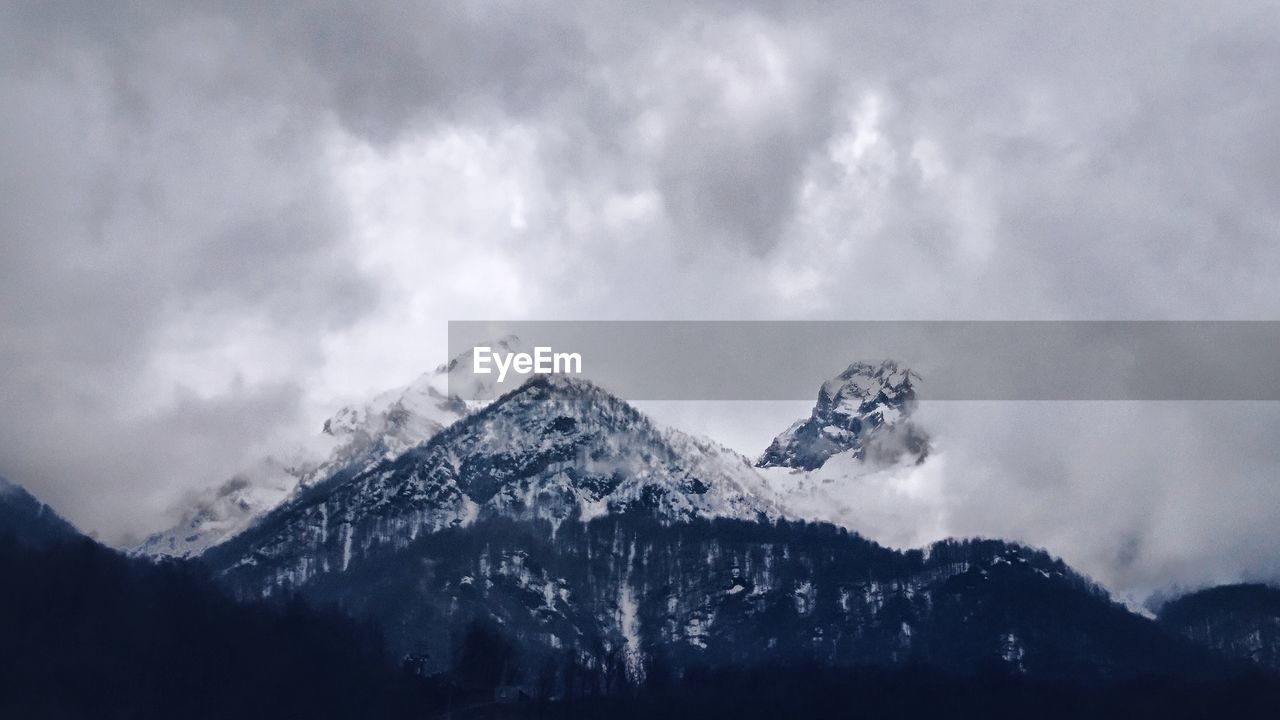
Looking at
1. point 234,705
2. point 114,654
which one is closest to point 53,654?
point 114,654

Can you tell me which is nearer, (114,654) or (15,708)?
(15,708)

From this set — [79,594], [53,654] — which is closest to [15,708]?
[53,654]

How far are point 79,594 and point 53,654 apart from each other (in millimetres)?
12493

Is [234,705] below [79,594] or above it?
below

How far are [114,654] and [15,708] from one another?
17.7 meters

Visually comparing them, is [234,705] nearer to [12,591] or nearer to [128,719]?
[128,719]

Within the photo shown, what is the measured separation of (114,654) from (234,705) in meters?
15.6

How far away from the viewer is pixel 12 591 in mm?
189125

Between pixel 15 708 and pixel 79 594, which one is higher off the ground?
pixel 79 594

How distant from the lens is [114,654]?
19150 centimetres

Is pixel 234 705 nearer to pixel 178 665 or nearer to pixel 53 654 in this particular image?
pixel 178 665

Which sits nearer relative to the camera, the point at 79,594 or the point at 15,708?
the point at 15,708

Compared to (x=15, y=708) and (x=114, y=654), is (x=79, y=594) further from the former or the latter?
(x=15, y=708)

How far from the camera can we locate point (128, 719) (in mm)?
185750
